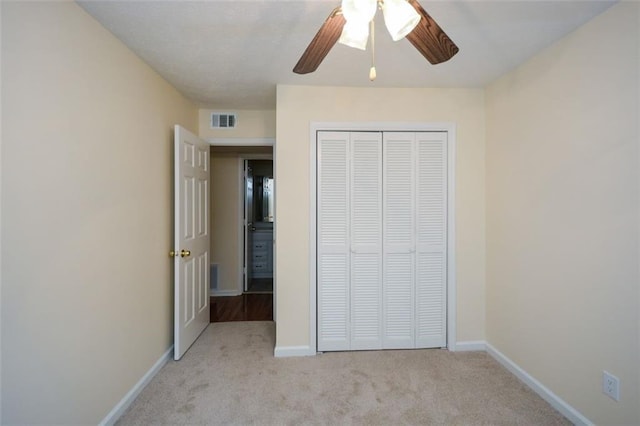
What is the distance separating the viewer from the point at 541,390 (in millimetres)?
1882

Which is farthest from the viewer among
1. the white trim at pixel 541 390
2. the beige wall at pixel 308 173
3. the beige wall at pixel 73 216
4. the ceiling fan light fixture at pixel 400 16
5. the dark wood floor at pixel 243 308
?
the dark wood floor at pixel 243 308

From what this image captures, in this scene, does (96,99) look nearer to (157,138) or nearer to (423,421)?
(157,138)

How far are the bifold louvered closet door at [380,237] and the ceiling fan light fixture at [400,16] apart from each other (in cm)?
143

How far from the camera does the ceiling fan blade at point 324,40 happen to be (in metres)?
1.08

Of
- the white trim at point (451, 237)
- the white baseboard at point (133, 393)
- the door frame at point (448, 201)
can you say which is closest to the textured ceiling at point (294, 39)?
the door frame at point (448, 201)

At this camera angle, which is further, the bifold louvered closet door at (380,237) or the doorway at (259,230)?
the doorway at (259,230)

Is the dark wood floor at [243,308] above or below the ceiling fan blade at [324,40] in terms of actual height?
below

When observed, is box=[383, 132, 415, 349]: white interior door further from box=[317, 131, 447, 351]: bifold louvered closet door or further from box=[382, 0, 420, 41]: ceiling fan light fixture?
box=[382, 0, 420, 41]: ceiling fan light fixture

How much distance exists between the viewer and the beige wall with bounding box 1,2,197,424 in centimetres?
113

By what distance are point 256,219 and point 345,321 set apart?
3139 millimetres

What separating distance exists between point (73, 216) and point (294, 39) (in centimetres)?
158

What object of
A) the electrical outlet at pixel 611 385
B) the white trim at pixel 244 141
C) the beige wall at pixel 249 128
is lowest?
the electrical outlet at pixel 611 385

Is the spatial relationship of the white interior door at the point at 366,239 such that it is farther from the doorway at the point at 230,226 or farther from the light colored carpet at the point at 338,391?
the doorway at the point at 230,226

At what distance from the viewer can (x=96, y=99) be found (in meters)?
1.56
